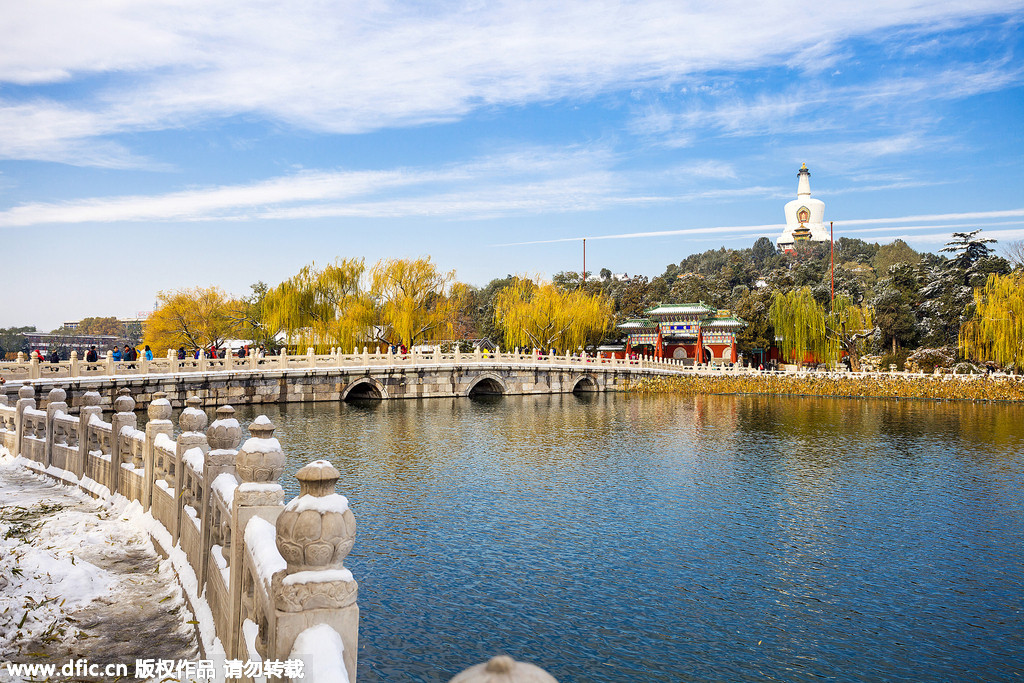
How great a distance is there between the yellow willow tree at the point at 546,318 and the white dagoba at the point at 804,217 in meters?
56.6

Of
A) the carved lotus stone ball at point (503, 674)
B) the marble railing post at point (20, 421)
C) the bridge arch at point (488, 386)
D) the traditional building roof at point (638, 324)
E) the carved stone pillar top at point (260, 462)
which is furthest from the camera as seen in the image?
the traditional building roof at point (638, 324)

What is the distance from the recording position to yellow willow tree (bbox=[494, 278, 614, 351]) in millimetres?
48500

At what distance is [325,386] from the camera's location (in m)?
33.4

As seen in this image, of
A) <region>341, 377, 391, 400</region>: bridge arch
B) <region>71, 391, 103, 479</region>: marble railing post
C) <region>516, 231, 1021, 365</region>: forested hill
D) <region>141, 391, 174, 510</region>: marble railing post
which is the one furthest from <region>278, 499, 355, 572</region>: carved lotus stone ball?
<region>516, 231, 1021, 365</region>: forested hill

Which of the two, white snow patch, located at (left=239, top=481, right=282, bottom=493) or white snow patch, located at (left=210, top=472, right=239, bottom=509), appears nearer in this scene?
white snow patch, located at (left=239, top=481, right=282, bottom=493)

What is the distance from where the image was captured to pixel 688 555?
35.0 ft

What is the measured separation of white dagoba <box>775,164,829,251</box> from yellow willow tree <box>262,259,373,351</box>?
7242 centimetres

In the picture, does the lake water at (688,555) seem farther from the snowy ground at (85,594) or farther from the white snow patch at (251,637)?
the white snow patch at (251,637)

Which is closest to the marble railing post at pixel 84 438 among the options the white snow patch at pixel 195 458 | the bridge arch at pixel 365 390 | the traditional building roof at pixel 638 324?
the white snow patch at pixel 195 458

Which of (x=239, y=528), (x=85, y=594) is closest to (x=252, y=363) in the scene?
(x=85, y=594)

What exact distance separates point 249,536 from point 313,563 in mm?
1130

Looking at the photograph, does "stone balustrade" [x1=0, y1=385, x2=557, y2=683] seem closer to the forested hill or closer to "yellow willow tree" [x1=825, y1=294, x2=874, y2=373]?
the forested hill

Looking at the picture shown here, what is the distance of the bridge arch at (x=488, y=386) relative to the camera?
38.3 meters

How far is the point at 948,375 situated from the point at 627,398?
632 inches
